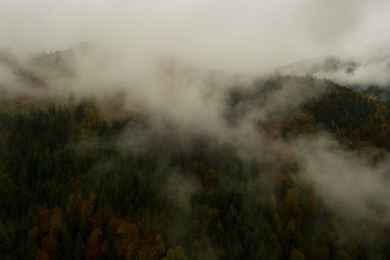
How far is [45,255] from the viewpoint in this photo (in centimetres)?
12662

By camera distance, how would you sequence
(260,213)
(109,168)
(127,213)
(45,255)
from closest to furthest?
(45,255) → (127,213) → (260,213) → (109,168)

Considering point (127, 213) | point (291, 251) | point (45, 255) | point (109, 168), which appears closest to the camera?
point (45, 255)

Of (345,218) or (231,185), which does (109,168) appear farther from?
(345,218)

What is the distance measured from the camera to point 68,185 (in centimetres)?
16588

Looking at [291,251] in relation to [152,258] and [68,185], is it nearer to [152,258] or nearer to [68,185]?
[152,258]


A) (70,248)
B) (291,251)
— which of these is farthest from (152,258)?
(291,251)

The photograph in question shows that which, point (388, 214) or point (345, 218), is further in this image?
point (388, 214)

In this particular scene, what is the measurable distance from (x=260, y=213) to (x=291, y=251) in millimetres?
26646

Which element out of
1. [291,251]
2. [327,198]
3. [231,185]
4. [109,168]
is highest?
[109,168]

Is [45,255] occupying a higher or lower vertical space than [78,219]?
lower

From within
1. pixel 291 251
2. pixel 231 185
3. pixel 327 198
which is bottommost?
pixel 291 251

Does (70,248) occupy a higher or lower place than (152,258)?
higher

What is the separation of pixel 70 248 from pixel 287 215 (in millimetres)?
96220

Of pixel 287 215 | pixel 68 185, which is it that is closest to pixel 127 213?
pixel 68 185
